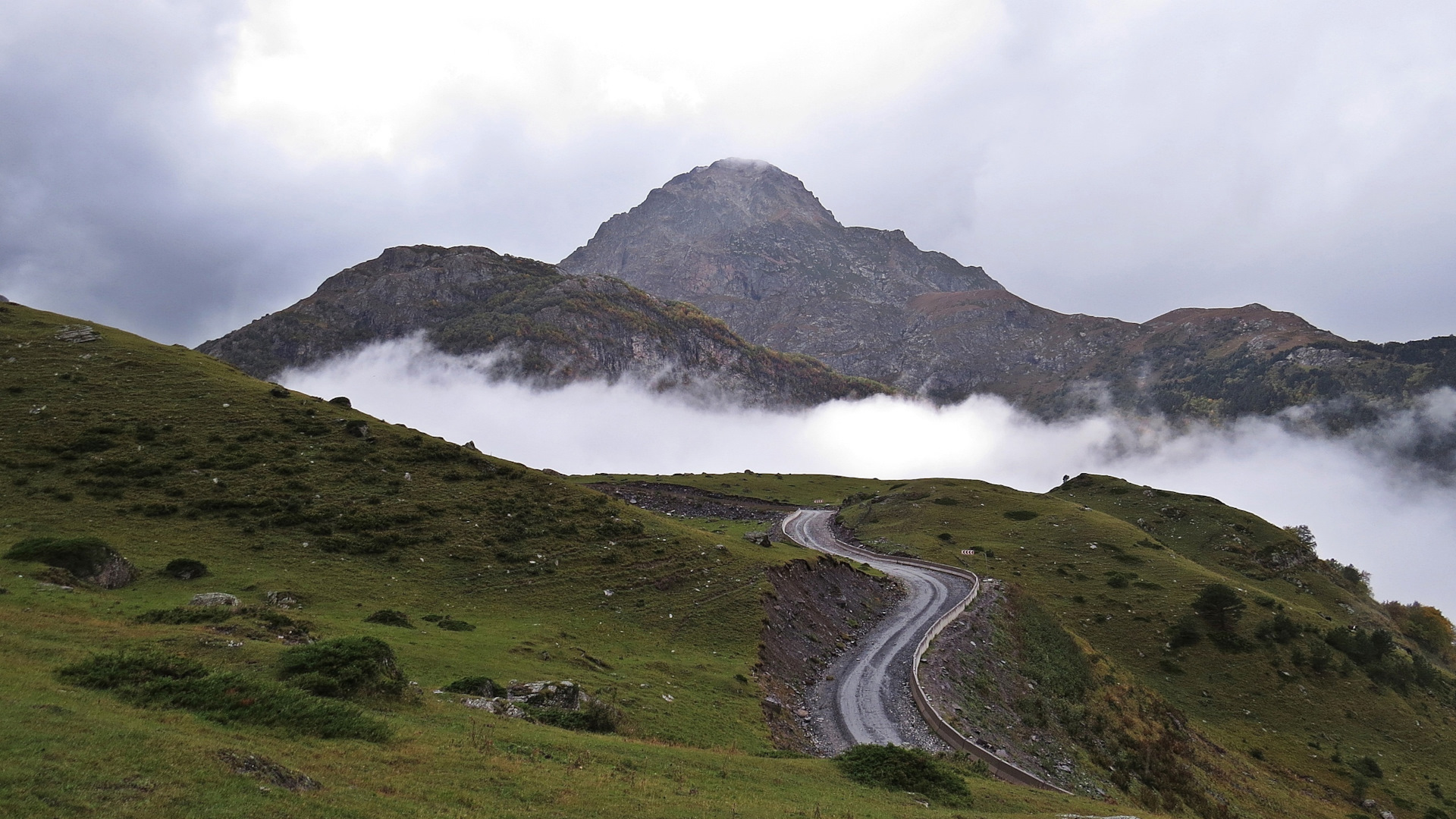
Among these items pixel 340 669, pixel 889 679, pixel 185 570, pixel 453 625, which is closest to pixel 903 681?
pixel 889 679

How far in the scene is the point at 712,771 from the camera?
69.6 feet

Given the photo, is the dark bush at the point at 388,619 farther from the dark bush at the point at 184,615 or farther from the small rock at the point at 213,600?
the dark bush at the point at 184,615

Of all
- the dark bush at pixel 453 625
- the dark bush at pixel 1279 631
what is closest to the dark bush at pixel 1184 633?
the dark bush at pixel 1279 631

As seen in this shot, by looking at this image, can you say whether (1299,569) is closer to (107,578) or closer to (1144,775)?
(1144,775)

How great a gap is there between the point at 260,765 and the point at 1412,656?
113237mm

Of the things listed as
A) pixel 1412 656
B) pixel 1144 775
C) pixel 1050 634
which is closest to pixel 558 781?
pixel 1144 775

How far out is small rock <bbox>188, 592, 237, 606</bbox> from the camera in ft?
89.6

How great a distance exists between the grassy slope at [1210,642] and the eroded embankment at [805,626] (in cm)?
1756

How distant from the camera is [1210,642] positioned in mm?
69375

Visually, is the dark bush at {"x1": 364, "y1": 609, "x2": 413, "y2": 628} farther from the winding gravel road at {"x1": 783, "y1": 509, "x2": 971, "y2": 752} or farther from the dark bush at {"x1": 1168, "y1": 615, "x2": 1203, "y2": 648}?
the dark bush at {"x1": 1168, "y1": 615, "x2": 1203, "y2": 648}

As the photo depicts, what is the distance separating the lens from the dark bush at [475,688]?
24.8 meters

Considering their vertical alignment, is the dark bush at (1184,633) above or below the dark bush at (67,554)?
below

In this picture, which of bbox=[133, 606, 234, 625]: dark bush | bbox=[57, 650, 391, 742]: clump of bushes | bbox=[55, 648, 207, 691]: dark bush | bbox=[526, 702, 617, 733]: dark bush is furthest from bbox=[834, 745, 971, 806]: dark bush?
bbox=[133, 606, 234, 625]: dark bush

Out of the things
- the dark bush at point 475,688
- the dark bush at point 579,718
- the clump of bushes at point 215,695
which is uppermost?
the clump of bushes at point 215,695
